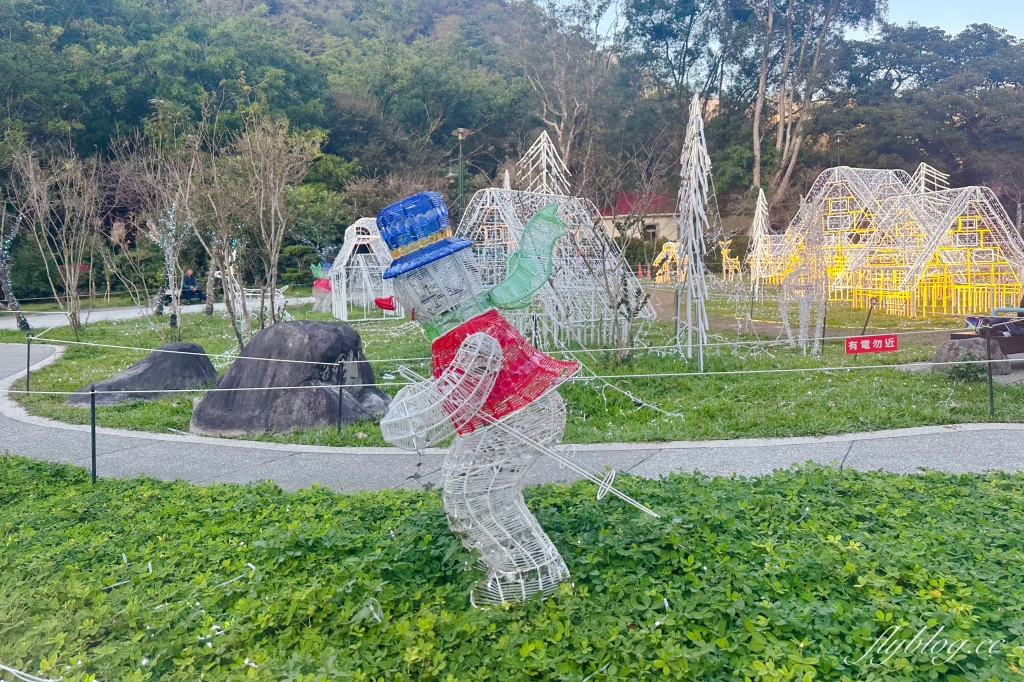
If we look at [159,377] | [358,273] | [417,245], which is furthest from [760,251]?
[417,245]

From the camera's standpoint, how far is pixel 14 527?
5.31m

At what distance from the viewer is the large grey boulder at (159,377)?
10.1 metres

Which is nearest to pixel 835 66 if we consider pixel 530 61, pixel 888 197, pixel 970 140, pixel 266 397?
pixel 970 140

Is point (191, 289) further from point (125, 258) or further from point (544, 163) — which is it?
point (544, 163)

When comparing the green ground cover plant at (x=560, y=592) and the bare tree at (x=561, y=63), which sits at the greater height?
the bare tree at (x=561, y=63)

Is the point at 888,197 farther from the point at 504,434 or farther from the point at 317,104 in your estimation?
the point at 317,104

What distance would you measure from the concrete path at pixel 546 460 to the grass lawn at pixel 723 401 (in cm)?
29

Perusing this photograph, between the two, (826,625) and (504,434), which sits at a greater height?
(504,434)

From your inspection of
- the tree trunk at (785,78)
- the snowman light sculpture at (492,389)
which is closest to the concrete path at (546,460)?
the snowman light sculpture at (492,389)

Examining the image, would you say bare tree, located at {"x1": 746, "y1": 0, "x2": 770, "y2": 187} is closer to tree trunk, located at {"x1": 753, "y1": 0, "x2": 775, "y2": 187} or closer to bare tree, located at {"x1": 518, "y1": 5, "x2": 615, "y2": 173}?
tree trunk, located at {"x1": 753, "y1": 0, "x2": 775, "y2": 187}

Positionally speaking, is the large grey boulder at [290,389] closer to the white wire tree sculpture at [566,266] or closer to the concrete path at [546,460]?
the concrete path at [546,460]

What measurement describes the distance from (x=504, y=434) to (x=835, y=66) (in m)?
42.8

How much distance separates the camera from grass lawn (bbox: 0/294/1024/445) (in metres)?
7.85

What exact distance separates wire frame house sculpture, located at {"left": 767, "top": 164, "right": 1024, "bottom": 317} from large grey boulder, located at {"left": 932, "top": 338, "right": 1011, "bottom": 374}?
6.88 m
